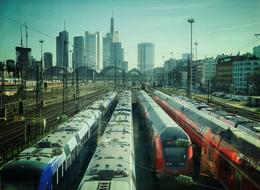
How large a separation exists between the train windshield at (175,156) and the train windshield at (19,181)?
30.8 ft

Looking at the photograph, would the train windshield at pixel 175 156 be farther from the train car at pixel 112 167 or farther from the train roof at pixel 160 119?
the train car at pixel 112 167

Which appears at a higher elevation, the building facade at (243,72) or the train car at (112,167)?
the building facade at (243,72)

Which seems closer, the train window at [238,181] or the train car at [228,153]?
the train car at [228,153]

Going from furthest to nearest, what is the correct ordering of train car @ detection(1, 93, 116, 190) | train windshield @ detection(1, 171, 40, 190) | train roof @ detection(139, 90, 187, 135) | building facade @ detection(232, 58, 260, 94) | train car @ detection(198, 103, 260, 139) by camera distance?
building facade @ detection(232, 58, 260, 94) < train roof @ detection(139, 90, 187, 135) < train car @ detection(198, 103, 260, 139) < train car @ detection(1, 93, 116, 190) < train windshield @ detection(1, 171, 40, 190)

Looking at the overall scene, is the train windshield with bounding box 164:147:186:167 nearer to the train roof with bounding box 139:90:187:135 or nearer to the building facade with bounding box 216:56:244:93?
the train roof with bounding box 139:90:187:135

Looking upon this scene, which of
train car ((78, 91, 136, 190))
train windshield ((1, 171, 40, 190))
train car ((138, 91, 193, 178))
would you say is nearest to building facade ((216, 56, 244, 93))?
train car ((138, 91, 193, 178))

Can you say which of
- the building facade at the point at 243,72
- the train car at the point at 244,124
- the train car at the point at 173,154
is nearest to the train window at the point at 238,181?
the train car at the point at 244,124

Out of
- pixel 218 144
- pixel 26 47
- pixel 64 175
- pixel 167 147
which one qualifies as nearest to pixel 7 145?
pixel 26 47

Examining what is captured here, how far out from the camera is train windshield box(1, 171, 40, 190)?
52.4ft

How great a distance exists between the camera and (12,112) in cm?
5088

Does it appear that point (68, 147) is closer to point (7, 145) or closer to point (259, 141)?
point (259, 141)

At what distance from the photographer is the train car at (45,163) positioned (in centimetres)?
1608

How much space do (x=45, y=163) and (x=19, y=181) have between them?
1672mm

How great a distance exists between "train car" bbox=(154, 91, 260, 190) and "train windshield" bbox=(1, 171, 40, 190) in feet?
36.0
